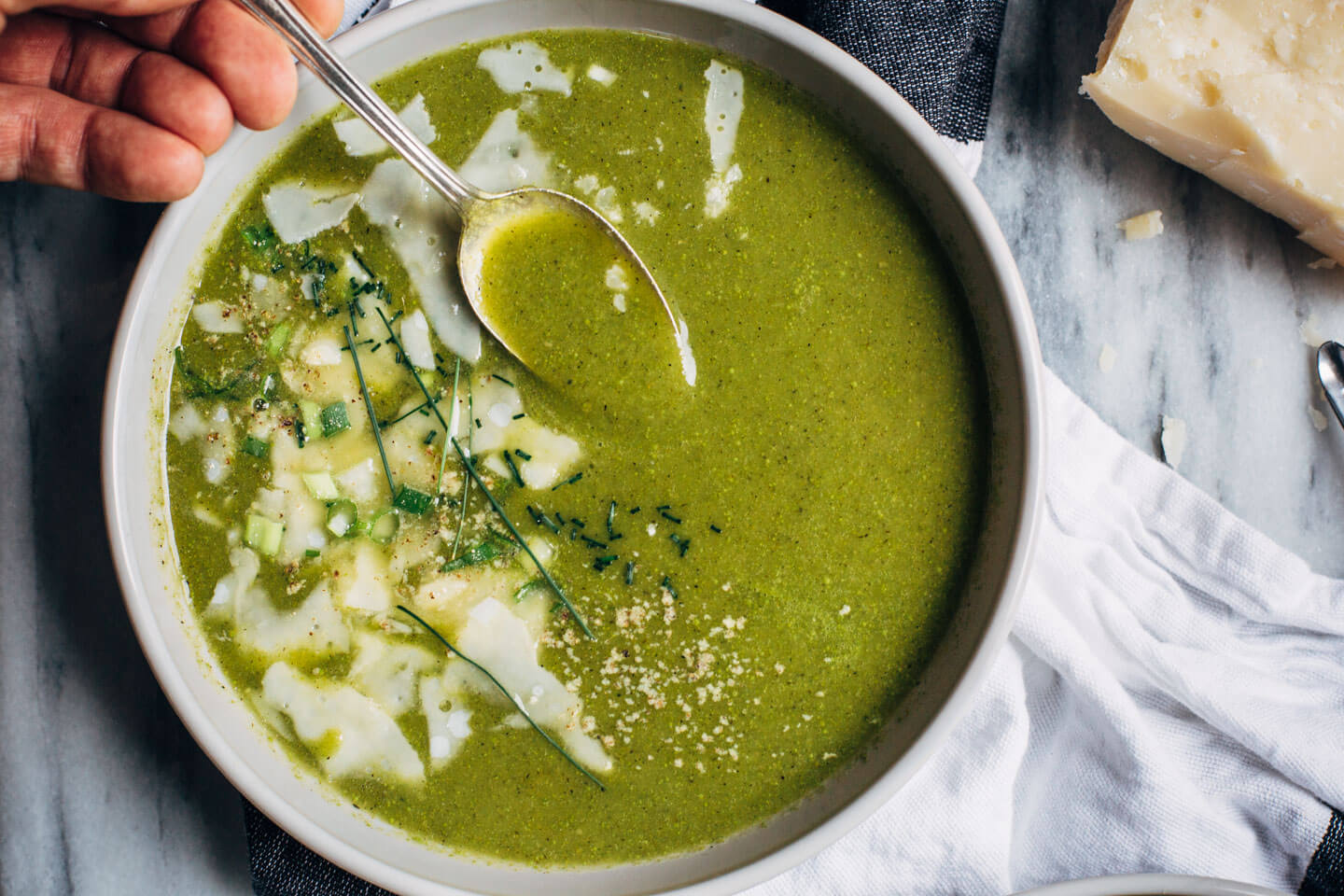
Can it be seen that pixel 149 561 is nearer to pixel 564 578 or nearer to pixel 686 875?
pixel 564 578

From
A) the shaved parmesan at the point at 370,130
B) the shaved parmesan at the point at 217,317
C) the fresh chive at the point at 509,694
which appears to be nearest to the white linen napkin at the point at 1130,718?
the fresh chive at the point at 509,694

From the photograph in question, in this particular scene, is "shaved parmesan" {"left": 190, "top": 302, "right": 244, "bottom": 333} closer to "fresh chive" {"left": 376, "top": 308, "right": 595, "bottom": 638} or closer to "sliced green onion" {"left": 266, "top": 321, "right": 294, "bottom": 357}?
"sliced green onion" {"left": 266, "top": 321, "right": 294, "bottom": 357}

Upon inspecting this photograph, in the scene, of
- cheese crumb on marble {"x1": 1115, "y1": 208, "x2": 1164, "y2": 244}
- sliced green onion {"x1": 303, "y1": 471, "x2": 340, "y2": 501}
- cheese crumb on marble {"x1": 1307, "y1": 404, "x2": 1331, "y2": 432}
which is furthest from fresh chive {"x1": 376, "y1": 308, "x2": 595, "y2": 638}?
cheese crumb on marble {"x1": 1307, "y1": 404, "x2": 1331, "y2": 432}

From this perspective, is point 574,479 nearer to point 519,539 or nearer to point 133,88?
point 519,539

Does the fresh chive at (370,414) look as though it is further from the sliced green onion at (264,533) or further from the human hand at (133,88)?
the human hand at (133,88)

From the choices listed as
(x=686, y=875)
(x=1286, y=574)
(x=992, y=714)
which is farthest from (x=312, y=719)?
(x=1286, y=574)

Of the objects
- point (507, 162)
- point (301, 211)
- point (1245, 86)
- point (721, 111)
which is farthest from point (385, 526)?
point (1245, 86)
